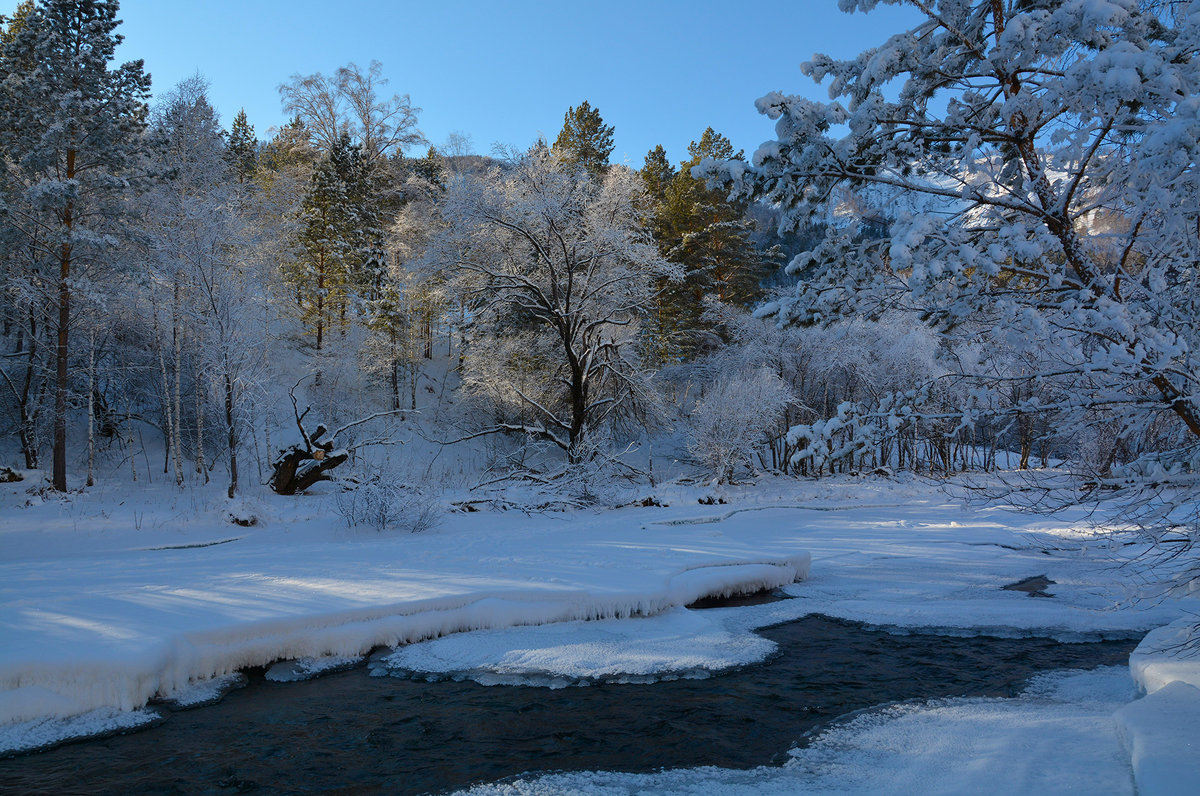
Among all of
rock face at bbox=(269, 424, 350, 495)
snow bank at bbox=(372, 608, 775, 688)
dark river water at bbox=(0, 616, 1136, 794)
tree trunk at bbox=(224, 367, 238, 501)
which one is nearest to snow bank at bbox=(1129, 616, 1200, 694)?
dark river water at bbox=(0, 616, 1136, 794)

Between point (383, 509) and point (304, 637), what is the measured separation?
6.42 m

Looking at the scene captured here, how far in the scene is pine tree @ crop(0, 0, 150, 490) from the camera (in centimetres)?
1538

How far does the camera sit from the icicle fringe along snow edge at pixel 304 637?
564cm

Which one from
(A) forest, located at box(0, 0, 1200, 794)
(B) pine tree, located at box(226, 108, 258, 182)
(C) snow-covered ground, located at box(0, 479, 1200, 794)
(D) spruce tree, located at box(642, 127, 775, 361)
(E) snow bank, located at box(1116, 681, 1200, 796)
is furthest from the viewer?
(B) pine tree, located at box(226, 108, 258, 182)

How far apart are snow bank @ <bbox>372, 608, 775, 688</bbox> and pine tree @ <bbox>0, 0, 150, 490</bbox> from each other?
1359 cm

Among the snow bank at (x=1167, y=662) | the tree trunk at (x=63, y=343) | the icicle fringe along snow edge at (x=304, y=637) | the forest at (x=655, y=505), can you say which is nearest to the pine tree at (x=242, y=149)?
the forest at (x=655, y=505)

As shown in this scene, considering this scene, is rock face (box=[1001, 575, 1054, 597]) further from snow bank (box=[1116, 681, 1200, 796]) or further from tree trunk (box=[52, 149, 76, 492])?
tree trunk (box=[52, 149, 76, 492])

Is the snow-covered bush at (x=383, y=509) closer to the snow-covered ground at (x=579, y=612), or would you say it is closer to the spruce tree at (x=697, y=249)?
the snow-covered ground at (x=579, y=612)

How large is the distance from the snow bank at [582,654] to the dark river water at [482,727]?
223 millimetres

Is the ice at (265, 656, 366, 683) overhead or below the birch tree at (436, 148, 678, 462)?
below

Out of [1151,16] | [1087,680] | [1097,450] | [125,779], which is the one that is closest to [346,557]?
[125,779]

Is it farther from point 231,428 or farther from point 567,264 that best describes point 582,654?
point 567,264

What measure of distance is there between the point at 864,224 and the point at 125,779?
7106mm

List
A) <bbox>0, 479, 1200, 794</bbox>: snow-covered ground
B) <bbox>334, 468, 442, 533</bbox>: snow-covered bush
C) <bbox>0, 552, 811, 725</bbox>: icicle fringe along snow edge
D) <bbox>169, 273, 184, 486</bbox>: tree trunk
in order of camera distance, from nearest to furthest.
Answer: <bbox>0, 479, 1200, 794</bbox>: snow-covered ground
<bbox>0, 552, 811, 725</bbox>: icicle fringe along snow edge
<bbox>334, 468, 442, 533</bbox>: snow-covered bush
<bbox>169, 273, 184, 486</bbox>: tree trunk
